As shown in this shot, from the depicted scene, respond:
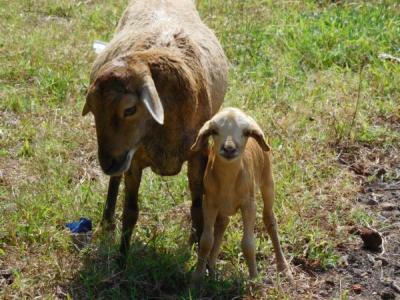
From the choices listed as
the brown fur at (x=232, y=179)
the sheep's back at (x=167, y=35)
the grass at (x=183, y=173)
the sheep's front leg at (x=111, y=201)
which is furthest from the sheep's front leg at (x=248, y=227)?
the sheep's front leg at (x=111, y=201)

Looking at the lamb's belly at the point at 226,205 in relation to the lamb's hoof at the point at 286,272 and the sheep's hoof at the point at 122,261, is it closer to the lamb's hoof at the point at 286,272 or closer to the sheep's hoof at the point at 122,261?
the lamb's hoof at the point at 286,272

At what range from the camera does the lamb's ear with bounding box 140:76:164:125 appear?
4688mm

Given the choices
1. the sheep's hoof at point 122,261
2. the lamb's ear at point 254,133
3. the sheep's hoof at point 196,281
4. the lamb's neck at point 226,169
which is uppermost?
the lamb's ear at point 254,133

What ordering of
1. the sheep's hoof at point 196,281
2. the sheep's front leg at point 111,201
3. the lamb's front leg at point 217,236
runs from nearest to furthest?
the sheep's hoof at point 196,281 → the lamb's front leg at point 217,236 → the sheep's front leg at point 111,201

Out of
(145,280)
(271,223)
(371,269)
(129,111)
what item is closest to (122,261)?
(145,280)

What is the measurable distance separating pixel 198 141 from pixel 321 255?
4.68 ft

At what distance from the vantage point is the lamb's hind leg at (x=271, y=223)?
5250 mm

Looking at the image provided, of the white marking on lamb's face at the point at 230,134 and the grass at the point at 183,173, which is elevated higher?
the white marking on lamb's face at the point at 230,134

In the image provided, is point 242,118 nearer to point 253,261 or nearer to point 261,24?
point 253,261

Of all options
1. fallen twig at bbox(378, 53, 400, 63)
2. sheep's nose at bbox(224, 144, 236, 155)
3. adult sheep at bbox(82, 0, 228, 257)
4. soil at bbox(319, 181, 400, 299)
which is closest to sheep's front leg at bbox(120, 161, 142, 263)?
adult sheep at bbox(82, 0, 228, 257)

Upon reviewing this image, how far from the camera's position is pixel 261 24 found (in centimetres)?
958

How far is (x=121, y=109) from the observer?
4.71m

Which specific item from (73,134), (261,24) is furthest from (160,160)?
(261,24)

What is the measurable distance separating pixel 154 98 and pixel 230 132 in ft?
1.69
